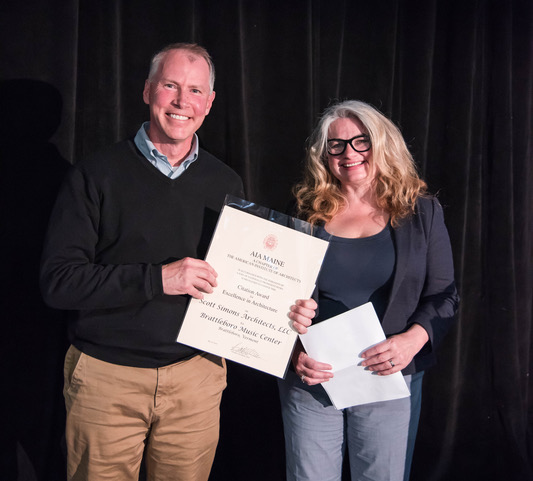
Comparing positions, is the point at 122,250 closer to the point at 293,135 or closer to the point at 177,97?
the point at 177,97

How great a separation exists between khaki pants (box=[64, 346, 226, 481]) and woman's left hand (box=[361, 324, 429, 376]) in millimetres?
557

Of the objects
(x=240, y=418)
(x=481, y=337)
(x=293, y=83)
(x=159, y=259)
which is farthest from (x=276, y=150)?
(x=481, y=337)

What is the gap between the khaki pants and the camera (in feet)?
4.72

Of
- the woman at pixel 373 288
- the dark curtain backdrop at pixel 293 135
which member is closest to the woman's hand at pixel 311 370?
the woman at pixel 373 288

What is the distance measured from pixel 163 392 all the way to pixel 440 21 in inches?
Answer: 83.2

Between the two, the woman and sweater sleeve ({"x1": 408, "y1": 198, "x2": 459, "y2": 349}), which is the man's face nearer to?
the woman

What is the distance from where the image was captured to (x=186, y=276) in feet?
4.38

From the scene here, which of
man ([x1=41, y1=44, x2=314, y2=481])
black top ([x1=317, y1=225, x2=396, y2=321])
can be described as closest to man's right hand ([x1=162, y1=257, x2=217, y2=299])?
man ([x1=41, y1=44, x2=314, y2=481])

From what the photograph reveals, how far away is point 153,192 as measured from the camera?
144 cm

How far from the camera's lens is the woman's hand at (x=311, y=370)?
142 cm

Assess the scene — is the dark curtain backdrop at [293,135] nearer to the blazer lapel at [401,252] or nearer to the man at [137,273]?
the man at [137,273]

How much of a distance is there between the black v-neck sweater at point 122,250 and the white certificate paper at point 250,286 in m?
0.11

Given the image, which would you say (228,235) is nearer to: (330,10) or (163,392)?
(163,392)

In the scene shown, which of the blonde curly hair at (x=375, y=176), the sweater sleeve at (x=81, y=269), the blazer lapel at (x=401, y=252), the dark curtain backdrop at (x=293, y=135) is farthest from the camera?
the dark curtain backdrop at (x=293, y=135)
